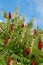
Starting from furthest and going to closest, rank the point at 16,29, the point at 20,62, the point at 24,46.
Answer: the point at 16,29 < the point at 24,46 < the point at 20,62

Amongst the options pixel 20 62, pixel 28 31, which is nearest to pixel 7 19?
pixel 28 31

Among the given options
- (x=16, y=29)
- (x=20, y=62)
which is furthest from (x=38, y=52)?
(x=16, y=29)

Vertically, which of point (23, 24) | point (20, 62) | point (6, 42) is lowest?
point (20, 62)

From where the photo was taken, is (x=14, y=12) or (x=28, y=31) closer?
(x=28, y=31)

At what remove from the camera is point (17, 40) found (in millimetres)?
8805

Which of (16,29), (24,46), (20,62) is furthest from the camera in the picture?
(16,29)

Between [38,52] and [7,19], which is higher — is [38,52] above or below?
below

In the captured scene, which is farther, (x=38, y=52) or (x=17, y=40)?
(x=17, y=40)

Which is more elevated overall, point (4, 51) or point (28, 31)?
point (28, 31)

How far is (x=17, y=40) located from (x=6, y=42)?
0.40m

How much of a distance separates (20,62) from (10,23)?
2.30 m

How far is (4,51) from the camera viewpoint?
27.3 feet

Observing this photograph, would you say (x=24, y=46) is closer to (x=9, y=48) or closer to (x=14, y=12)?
(x=9, y=48)

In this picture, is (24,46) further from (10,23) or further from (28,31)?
(10,23)
